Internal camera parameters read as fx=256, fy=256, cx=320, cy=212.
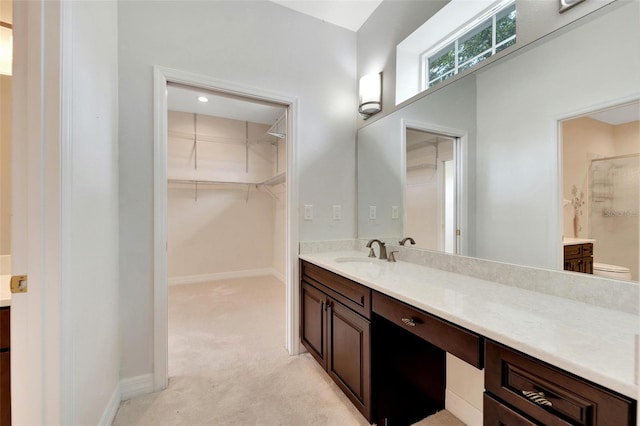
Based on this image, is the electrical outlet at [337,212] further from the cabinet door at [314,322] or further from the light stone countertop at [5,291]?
the light stone countertop at [5,291]

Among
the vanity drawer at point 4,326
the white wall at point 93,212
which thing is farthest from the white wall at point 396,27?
the vanity drawer at point 4,326

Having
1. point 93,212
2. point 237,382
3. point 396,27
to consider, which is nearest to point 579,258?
point 396,27

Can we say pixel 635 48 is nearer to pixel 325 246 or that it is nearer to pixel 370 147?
pixel 370 147

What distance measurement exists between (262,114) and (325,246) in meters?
2.87

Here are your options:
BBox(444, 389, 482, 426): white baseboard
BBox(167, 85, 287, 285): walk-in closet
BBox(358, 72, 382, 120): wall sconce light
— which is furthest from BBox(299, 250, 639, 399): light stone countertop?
BBox(167, 85, 287, 285): walk-in closet

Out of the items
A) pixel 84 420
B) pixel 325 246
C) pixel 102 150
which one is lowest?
pixel 84 420

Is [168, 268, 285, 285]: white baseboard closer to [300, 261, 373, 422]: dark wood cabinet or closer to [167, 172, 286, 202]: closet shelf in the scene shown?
[167, 172, 286, 202]: closet shelf

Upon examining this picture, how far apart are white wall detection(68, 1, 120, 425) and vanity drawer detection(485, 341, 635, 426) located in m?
1.51

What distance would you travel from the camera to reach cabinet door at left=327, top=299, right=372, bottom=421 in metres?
1.35

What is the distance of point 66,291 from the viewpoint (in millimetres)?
964

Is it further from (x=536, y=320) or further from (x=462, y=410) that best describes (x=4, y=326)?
(x=462, y=410)

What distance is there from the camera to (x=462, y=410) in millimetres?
1418

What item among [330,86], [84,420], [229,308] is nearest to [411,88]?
[330,86]

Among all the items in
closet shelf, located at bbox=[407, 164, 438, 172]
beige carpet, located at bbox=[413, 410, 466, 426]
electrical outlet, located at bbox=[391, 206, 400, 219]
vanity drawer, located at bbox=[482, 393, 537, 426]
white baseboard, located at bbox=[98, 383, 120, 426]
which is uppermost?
closet shelf, located at bbox=[407, 164, 438, 172]
